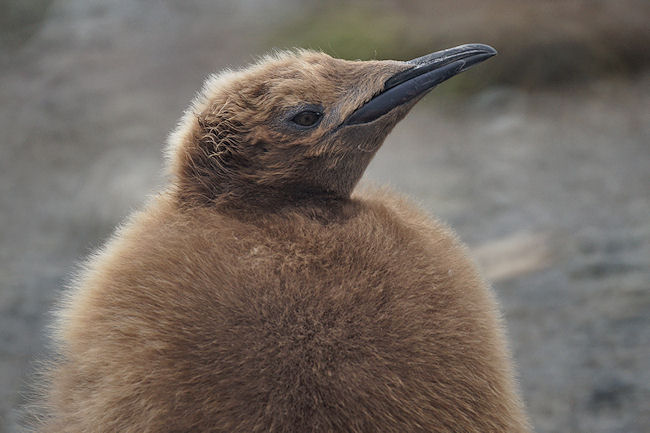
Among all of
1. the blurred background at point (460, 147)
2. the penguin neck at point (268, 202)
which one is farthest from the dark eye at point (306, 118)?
the blurred background at point (460, 147)

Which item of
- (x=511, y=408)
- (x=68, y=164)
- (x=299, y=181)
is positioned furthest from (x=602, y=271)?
(x=68, y=164)

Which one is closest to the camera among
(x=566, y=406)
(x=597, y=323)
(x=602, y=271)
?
(x=566, y=406)

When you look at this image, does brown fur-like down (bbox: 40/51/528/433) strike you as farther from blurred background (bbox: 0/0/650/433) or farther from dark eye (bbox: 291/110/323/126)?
blurred background (bbox: 0/0/650/433)

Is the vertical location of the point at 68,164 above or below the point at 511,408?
above

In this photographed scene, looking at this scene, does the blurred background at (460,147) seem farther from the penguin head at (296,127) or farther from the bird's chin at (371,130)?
the bird's chin at (371,130)

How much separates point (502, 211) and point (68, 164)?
10.5ft

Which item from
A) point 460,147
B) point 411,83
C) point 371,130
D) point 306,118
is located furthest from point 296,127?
point 460,147

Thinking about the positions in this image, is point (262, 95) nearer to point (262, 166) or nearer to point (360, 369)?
point (262, 166)

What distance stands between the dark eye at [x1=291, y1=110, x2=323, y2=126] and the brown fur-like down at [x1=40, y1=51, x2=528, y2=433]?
0.07 ft

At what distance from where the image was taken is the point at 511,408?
189 cm

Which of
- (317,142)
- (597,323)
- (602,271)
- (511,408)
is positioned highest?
(602,271)

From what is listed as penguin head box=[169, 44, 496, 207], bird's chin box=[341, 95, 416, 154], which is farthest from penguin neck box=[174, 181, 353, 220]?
bird's chin box=[341, 95, 416, 154]

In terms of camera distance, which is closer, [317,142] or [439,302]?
[439,302]

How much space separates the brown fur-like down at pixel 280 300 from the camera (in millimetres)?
1604
